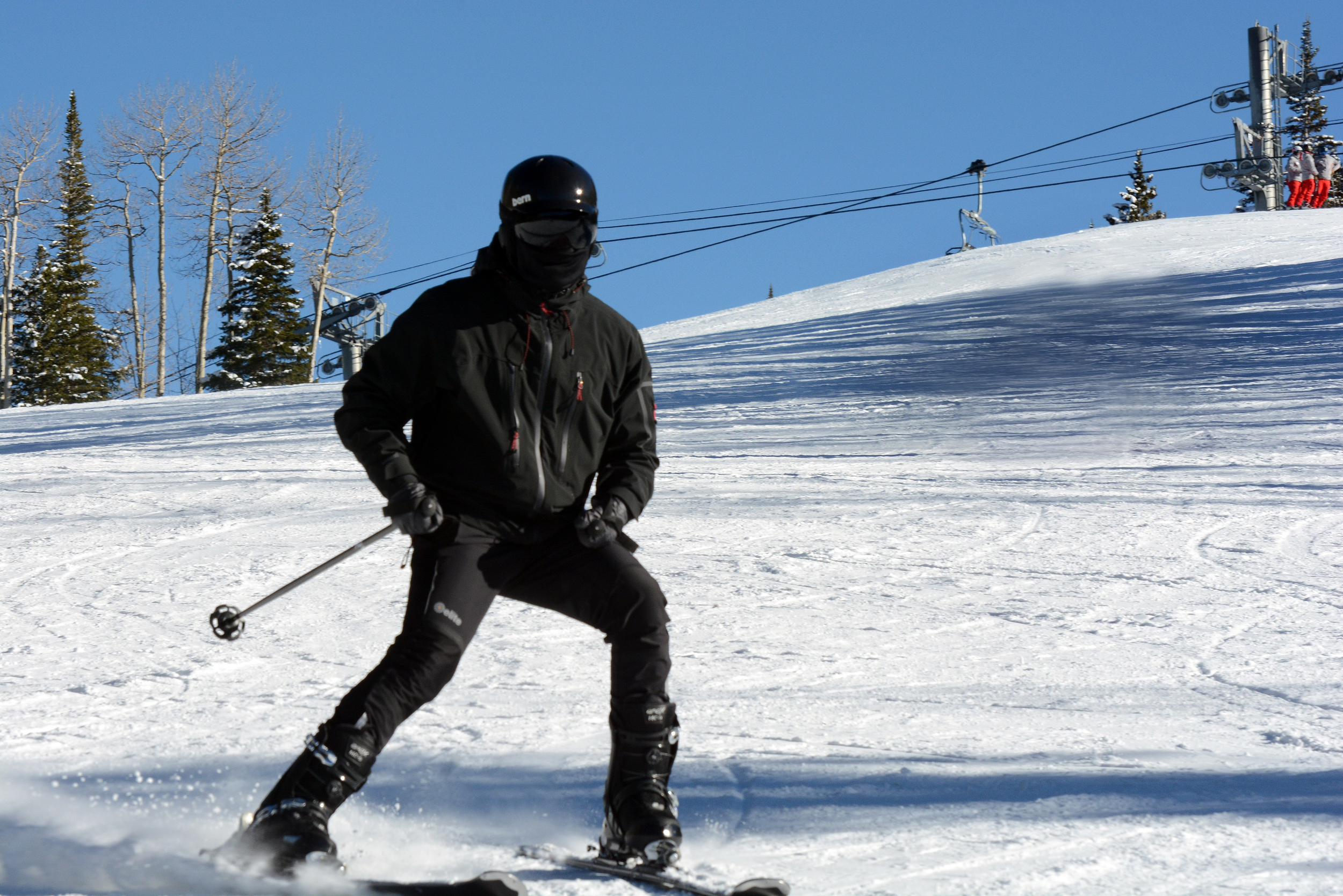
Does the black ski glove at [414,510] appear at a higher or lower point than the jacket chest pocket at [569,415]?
lower

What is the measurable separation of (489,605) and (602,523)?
327 mm

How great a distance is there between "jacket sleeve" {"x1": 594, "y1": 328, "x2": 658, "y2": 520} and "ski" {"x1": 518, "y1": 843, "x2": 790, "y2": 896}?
0.84 meters

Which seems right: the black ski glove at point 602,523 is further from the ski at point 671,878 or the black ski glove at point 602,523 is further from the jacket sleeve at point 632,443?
the ski at point 671,878

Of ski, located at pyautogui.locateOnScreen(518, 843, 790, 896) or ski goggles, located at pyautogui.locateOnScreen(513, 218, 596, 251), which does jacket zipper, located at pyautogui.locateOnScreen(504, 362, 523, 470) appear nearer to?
ski goggles, located at pyautogui.locateOnScreen(513, 218, 596, 251)

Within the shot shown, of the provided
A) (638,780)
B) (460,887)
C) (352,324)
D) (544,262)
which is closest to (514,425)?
(544,262)

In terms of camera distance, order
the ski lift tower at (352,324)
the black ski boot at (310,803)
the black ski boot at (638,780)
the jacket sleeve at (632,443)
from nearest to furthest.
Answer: the black ski boot at (310,803), the black ski boot at (638,780), the jacket sleeve at (632,443), the ski lift tower at (352,324)

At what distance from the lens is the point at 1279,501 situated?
7.47 metres

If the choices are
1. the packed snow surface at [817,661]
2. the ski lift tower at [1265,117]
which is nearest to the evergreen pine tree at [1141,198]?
the ski lift tower at [1265,117]

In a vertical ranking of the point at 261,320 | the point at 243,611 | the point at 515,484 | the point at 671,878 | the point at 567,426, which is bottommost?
the point at 671,878

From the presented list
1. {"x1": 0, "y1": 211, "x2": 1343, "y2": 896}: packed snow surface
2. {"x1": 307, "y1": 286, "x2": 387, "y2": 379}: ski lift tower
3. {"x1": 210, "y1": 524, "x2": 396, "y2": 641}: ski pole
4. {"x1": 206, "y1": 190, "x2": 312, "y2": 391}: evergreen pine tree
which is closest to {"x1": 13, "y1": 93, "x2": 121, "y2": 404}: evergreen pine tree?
{"x1": 206, "y1": 190, "x2": 312, "y2": 391}: evergreen pine tree

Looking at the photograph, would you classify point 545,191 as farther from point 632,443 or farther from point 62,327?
point 62,327

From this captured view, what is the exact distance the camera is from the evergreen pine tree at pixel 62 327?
45125 millimetres

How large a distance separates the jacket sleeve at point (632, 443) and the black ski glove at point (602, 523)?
0.03 m

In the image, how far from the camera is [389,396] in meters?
2.63
